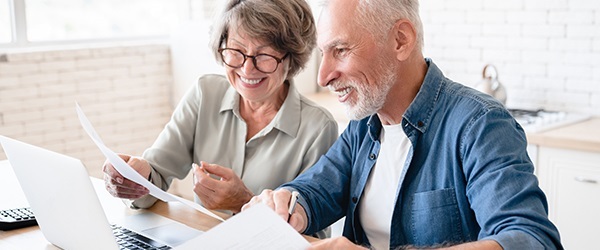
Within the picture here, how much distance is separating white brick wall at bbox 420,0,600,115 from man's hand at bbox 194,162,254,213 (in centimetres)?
230

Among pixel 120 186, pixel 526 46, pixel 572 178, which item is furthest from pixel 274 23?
pixel 526 46

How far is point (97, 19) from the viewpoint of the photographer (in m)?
4.75

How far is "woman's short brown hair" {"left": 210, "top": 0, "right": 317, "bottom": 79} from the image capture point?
2.28 metres

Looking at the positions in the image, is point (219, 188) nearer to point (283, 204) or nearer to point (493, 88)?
point (283, 204)

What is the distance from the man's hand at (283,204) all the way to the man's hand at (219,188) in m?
0.16

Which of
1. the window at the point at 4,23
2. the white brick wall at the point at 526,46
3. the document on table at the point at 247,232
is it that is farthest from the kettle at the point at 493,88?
the window at the point at 4,23

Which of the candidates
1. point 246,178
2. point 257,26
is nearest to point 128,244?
point 246,178

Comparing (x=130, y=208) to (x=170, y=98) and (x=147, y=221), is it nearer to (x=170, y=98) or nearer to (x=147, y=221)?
(x=147, y=221)

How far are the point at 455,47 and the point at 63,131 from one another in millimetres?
2423

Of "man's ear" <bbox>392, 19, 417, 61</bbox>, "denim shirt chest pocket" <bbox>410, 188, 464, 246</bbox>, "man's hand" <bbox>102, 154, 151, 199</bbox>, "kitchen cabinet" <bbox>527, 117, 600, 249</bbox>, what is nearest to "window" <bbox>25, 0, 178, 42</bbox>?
"man's hand" <bbox>102, 154, 151, 199</bbox>

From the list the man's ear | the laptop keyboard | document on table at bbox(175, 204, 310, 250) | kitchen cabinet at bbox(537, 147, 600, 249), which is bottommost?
kitchen cabinet at bbox(537, 147, 600, 249)

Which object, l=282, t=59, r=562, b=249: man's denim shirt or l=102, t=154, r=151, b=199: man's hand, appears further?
l=102, t=154, r=151, b=199: man's hand

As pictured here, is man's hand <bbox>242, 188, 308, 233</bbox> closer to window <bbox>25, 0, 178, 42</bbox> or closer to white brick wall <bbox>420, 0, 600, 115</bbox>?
white brick wall <bbox>420, 0, 600, 115</bbox>

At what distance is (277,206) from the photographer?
1815 mm
